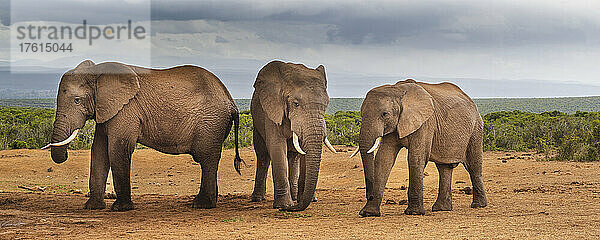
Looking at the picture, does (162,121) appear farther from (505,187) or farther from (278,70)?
(505,187)

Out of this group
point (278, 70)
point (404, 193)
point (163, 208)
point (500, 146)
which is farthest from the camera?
point (500, 146)

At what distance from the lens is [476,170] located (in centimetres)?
1298

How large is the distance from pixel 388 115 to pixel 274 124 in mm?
2161

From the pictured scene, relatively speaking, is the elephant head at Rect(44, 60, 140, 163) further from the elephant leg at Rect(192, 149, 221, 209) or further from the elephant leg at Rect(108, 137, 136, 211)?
the elephant leg at Rect(192, 149, 221, 209)

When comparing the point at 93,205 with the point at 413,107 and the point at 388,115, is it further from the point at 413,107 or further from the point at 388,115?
the point at 413,107

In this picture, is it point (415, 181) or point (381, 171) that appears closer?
point (381, 171)

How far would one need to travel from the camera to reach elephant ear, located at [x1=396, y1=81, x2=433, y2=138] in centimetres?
1116

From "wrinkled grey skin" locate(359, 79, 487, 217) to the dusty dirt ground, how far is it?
50cm

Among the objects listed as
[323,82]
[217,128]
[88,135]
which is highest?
[323,82]

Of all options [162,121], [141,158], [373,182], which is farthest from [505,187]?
[141,158]

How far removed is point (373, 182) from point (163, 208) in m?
4.31

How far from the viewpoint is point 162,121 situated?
41.7ft

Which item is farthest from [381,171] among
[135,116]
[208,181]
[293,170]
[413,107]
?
[135,116]

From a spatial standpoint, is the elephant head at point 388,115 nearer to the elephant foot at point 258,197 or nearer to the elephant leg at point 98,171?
the elephant foot at point 258,197
